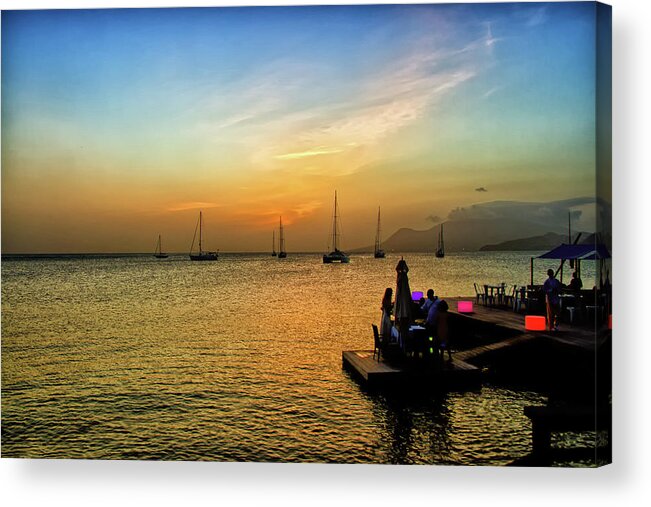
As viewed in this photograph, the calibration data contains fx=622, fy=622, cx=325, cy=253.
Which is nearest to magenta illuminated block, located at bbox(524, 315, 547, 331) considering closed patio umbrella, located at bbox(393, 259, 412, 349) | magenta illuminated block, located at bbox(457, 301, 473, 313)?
closed patio umbrella, located at bbox(393, 259, 412, 349)

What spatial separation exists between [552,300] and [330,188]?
4862 millimetres

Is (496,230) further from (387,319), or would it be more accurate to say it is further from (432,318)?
(387,319)

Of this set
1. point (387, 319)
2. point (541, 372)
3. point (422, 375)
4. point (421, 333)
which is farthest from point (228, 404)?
point (541, 372)

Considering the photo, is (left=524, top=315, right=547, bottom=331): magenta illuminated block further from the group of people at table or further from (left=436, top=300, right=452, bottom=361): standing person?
(left=436, top=300, right=452, bottom=361): standing person

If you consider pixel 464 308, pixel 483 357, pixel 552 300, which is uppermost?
pixel 552 300

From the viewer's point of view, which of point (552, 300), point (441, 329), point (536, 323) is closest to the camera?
point (441, 329)

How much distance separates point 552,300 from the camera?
1198 centimetres

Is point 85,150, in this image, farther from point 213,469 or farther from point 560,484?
point 560,484

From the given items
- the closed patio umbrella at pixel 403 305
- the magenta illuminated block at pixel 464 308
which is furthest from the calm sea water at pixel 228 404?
the magenta illuminated block at pixel 464 308

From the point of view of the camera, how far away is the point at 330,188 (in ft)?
35.8

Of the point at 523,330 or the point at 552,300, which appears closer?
the point at 523,330

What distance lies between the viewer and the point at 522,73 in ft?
23.7

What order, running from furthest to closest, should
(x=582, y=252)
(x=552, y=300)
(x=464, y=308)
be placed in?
1. (x=464, y=308)
2. (x=552, y=300)
3. (x=582, y=252)

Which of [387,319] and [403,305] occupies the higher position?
[403,305]
